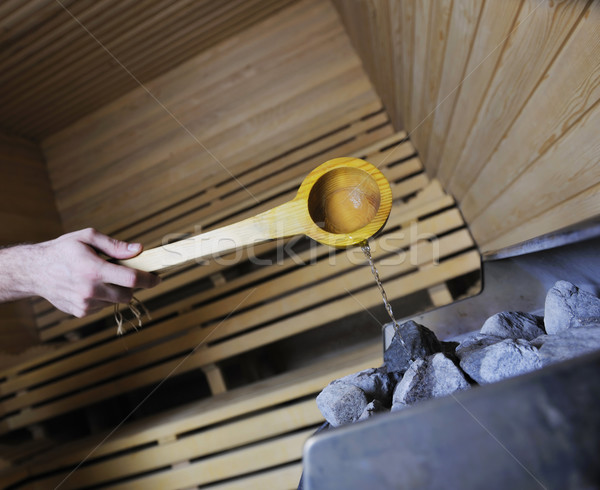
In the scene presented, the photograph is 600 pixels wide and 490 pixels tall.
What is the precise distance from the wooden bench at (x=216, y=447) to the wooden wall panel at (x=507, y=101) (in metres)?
0.97

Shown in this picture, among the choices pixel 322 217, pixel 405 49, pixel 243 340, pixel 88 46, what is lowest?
pixel 243 340

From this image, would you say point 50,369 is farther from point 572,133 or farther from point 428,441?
point 572,133

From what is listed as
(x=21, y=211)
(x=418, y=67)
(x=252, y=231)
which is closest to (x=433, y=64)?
(x=418, y=67)

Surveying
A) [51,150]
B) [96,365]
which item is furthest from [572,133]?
[51,150]

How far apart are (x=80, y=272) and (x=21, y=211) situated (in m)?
3.02

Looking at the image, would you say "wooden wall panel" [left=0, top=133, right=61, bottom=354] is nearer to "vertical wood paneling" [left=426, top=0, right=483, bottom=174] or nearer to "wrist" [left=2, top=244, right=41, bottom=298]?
"wrist" [left=2, top=244, right=41, bottom=298]

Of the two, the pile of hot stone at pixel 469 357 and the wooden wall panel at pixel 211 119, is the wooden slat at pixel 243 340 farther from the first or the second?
the wooden wall panel at pixel 211 119

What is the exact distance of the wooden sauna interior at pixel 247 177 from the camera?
1.60 metres

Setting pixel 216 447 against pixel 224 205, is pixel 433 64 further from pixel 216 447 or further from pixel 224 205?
pixel 216 447

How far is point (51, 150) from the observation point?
4461mm

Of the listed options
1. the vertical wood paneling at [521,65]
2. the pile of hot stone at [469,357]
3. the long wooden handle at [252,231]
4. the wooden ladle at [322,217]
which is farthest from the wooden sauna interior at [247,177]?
the long wooden handle at [252,231]

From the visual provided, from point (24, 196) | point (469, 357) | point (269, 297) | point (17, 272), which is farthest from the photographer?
point (24, 196)

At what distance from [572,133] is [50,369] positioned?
10.8 feet

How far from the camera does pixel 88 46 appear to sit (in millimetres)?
3607
